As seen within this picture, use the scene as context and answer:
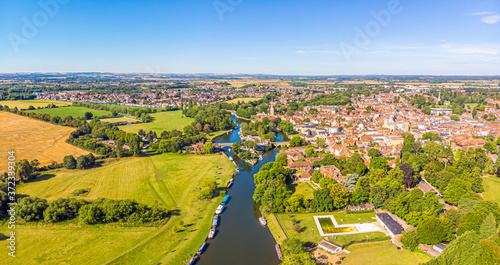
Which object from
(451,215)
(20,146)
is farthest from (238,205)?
(20,146)

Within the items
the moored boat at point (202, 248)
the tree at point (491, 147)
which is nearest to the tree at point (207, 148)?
the moored boat at point (202, 248)

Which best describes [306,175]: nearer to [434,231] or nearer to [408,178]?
[408,178]

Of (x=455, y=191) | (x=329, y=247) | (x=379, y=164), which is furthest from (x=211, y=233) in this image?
(x=455, y=191)

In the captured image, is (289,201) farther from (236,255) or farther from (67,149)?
(67,149)

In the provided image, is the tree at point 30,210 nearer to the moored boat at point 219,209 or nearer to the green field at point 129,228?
the green field at point 129,228

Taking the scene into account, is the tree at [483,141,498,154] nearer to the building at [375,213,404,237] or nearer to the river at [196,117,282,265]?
the building at [375,213,404,237]
